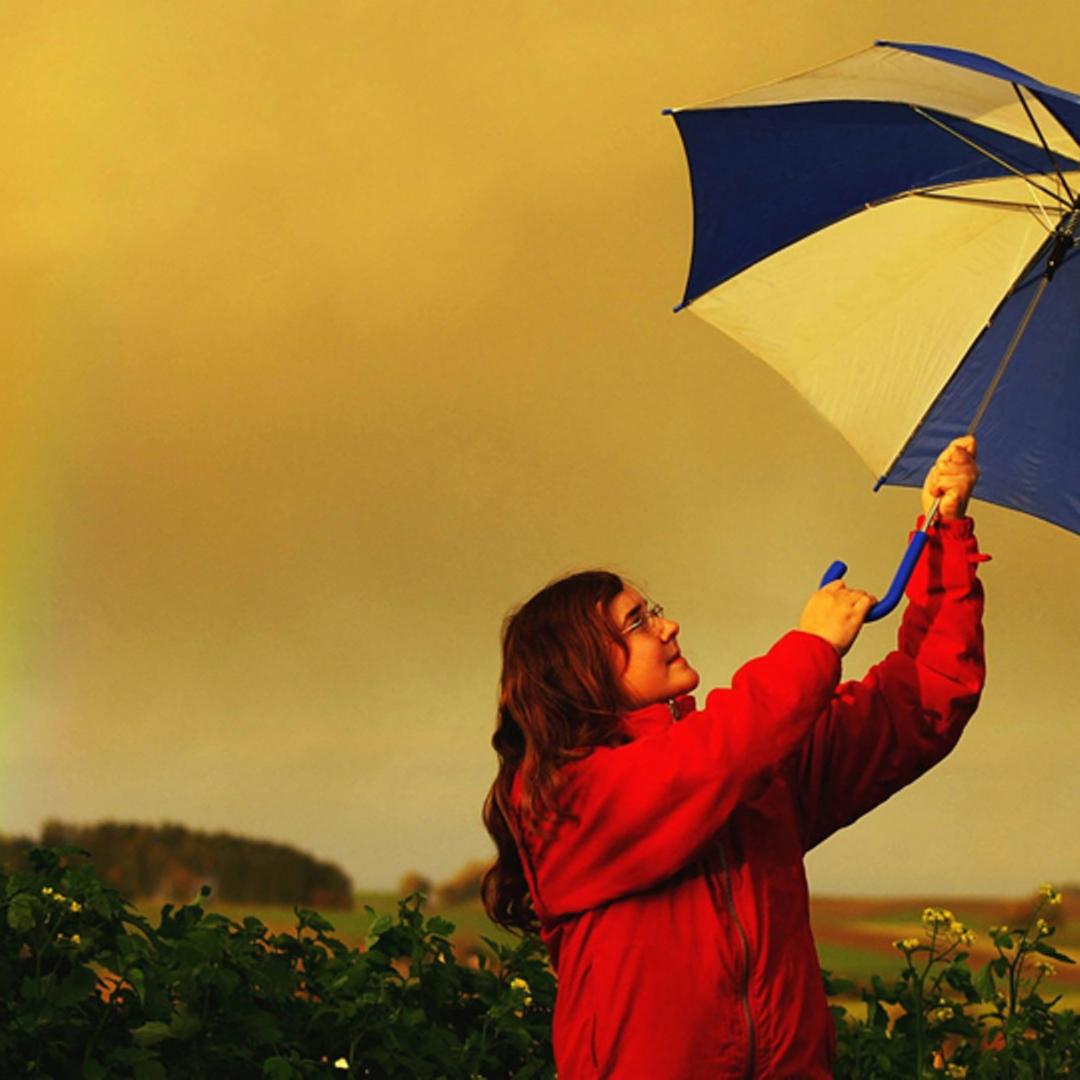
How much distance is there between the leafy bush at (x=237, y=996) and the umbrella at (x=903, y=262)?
1415 millimetres

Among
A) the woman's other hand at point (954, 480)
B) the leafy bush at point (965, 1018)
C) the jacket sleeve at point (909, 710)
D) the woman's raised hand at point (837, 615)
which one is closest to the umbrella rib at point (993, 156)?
the woman's other hand at point (954, 480)

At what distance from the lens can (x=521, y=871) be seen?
7.56ft

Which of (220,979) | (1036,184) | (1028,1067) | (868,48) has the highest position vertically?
(868,48)

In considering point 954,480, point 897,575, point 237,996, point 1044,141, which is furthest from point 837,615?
point 237,996

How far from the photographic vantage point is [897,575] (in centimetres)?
225

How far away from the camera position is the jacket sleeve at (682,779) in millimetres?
1989

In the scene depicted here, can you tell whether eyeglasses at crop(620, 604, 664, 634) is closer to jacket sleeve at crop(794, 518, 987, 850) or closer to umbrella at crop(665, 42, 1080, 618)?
jacket sleeve at crop(794, 518, 987, 850)

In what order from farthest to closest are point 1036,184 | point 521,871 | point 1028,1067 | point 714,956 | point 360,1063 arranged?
point 1028,1067 → point 360,1063 → point 1036,184 → point 521,871 → point 714,956

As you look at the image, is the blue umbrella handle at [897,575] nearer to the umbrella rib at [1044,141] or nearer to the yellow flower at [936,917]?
the umbrella rib at [1044,141]

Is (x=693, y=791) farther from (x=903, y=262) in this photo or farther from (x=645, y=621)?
(x=903, y=262)

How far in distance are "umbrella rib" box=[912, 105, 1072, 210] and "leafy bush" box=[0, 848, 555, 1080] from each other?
1872 mm

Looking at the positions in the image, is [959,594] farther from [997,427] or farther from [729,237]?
[729,237]

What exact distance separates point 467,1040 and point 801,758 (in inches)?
54.4

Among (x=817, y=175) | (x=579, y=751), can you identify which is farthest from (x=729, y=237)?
(x=579, y=751)
